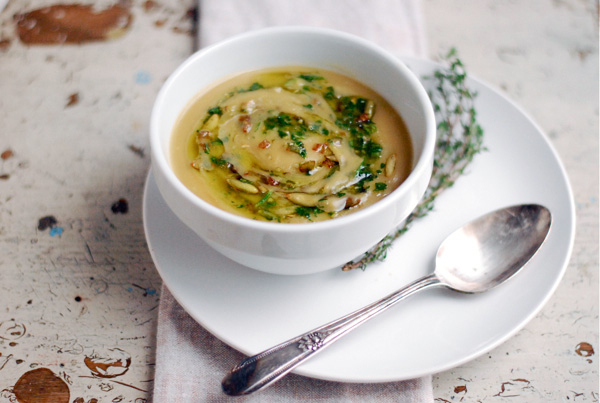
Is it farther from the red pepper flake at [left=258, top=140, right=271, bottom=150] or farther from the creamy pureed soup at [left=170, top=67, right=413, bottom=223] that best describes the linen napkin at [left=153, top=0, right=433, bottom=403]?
the red pepper flake at [left=258, top=140, right=271, bottom=150]

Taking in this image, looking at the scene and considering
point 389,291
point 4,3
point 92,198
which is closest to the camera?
point 389,291

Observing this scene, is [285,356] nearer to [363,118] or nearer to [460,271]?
[460,271]

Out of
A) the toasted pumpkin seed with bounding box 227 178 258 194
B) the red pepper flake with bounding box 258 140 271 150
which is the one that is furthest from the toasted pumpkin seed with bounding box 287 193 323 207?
the red pepper flake with bounding box 258 140 271 150

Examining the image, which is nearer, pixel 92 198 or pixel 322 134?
pixel 322 134

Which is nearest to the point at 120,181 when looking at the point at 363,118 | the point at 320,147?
the point at 320,147

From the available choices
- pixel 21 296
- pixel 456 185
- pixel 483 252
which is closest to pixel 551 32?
pixel 456 185

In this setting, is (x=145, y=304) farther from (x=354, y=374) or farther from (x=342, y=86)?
(x=342, y=86)

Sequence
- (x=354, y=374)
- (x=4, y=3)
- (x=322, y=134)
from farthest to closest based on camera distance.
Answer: (x=4, y=3) → (x=322, y=134) → (x=354, y=374)
